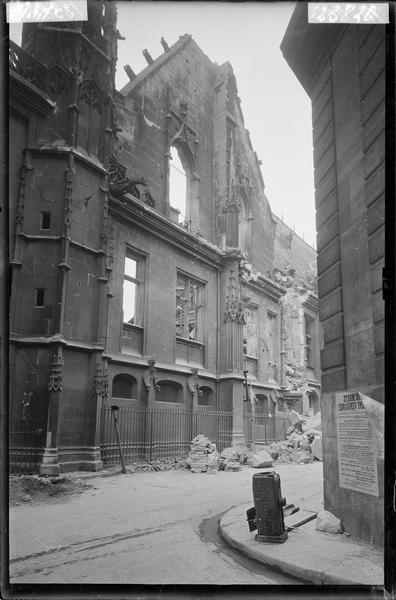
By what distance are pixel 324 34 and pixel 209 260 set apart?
1400 cm

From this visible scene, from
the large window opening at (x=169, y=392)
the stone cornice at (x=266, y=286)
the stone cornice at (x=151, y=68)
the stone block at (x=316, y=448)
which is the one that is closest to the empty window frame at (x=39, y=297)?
the large window opening at (x=169, y=392)

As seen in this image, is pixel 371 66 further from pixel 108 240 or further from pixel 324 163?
pixel 108 240

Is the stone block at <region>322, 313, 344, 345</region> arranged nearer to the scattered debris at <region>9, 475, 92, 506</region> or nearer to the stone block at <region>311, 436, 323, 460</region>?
the scattered debris at <region>9, 475, 92, 506</region>

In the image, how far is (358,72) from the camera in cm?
601

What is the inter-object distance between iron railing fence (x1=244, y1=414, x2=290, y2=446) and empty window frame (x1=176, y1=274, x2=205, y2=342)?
4273 mm

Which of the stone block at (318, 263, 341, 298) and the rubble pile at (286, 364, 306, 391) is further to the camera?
the rubble pile at (286, 364, 306, 391)

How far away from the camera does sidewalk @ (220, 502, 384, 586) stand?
4312 mm

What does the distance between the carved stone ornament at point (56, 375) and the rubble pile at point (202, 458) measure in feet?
16.8

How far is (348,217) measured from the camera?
629 cm

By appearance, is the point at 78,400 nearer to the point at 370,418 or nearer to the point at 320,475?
the point at 320,475

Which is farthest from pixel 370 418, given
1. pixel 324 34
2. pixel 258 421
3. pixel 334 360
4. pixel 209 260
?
pixel 258 421

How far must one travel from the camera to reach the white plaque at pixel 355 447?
521 centimetres

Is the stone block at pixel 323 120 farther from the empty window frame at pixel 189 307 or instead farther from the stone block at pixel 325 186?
the empty window frame at pixel 189 307

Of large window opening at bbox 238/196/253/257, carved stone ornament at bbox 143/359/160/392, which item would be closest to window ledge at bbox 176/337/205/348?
carved stone ornament at bbox 143/359/160/392
